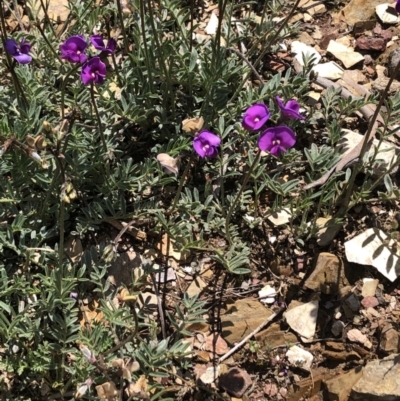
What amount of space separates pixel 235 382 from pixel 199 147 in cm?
137

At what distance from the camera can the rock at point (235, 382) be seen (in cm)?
366

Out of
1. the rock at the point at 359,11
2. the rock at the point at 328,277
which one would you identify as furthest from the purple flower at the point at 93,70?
the rock at the point at 359,11

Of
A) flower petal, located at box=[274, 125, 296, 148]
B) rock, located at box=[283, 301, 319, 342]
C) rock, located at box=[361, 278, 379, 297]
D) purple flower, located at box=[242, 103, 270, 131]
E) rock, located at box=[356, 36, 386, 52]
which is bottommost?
rock, located at box=[283, 301, 319, 342]

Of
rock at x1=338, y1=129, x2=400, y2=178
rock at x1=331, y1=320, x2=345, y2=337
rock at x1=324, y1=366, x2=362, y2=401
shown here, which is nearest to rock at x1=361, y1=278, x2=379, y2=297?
rock at x1=331, y1=320, x2=345, y2=337

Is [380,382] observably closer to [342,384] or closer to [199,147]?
[342,384]

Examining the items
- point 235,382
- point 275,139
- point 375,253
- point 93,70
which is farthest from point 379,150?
point 93,70

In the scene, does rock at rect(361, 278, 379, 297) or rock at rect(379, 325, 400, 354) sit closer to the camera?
rock at rect(379, 325, 400, 354)

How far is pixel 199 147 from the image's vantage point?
3.25 meters

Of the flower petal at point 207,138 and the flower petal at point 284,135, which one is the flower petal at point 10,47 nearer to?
the flower petal at point 207,138

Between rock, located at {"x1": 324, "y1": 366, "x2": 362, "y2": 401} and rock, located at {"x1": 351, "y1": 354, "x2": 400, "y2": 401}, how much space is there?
44 millimetres

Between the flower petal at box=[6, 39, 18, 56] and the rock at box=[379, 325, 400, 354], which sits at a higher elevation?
the flower petal at box=[6, 39, 18, 56]

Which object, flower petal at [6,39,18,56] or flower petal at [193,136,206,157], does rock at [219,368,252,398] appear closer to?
flower petal at [193,136,206,157]

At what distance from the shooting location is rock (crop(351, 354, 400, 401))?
11.2ft

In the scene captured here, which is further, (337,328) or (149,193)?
(149,193)
